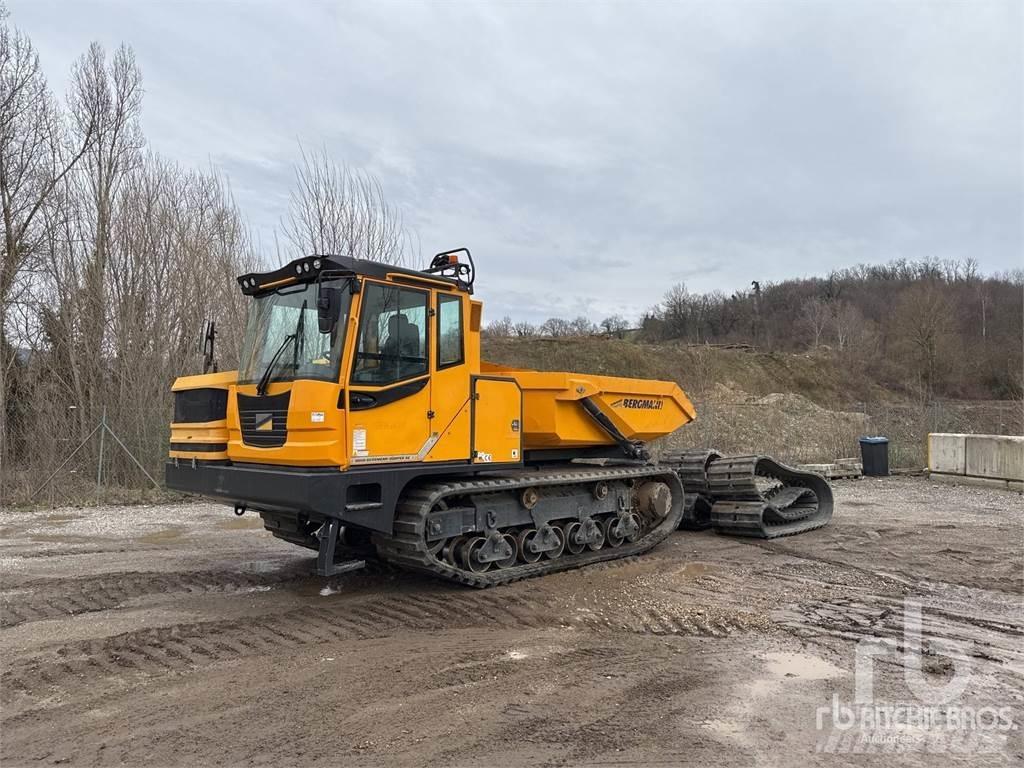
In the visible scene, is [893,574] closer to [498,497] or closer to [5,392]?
[498,497]

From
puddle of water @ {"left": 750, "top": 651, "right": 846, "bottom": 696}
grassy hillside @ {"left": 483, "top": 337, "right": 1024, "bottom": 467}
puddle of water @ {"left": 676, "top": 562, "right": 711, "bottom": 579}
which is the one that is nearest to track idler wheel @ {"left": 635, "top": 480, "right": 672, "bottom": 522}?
puddle of water @ {"left": 676, "top": 562, "right": 711, "bottom": 579}

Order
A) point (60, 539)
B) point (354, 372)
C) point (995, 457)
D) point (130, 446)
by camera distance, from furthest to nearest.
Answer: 1. point (130, 446)
2. point (995, 457)
3. point (60, 539)
4. point (354, 372)

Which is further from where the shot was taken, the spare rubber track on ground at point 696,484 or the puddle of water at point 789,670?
the spare rubber track on ground at point 696,484

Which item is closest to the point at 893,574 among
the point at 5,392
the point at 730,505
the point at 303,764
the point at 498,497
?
the point at 730,505

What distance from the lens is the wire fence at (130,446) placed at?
1252 centimetres

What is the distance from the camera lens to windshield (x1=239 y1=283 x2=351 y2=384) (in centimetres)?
558

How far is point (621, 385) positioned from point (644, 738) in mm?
4553

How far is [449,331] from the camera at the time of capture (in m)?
Result: 6.35

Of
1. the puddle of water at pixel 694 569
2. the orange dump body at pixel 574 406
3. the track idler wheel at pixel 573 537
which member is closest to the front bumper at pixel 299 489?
the orange dump body at pixel 574 406

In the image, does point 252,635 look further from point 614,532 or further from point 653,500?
point 653,500

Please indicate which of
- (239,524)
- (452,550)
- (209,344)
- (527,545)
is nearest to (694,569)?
(527,545)

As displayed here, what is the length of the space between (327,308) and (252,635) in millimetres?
2486

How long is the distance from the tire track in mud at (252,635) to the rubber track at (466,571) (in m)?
0.24

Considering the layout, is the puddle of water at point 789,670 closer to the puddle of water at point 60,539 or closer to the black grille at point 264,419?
the black grille at point 264,419
